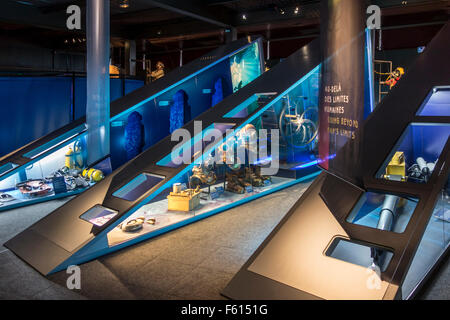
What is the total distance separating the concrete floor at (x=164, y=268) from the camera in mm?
2580

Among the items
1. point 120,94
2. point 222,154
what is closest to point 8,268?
point 222,154

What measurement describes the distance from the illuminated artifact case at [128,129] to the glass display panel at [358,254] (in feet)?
12.4

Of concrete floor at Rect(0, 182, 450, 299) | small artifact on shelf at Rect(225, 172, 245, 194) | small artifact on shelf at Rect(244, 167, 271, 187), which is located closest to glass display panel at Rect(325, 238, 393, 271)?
concrete floor at Rect(0, 182, 450, 299)

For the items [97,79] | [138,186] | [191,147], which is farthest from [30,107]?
[138,186]

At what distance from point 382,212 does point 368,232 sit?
669mm

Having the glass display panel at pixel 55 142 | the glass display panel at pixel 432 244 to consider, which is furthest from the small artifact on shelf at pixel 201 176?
the glass display panel at pixel 432 244

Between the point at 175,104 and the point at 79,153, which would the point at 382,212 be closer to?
the point at 79,153

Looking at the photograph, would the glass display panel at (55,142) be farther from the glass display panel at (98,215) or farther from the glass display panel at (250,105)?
the glass display panel at (250,105)

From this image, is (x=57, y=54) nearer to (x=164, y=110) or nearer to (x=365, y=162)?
(x=164, y=110)

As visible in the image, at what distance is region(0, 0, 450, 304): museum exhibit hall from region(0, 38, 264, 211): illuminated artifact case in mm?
27

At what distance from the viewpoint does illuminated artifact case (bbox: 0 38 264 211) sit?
496cm

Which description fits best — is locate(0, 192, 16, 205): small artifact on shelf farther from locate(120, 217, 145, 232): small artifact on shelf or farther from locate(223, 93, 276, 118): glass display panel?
locate(223, 93, 276, 118): glass display panel
